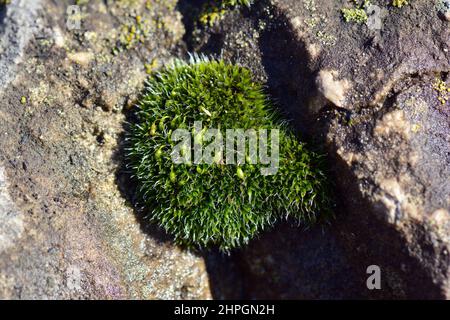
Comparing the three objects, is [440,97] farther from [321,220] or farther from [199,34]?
[199,34]

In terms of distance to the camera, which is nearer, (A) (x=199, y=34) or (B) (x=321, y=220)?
(B) (x=321, y=220)

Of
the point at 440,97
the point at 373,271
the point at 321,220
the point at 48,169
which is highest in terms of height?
the point at 440,97

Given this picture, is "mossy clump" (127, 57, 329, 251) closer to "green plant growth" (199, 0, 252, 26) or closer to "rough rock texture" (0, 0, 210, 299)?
"rough rock texture" (0, 0, 210, 299)

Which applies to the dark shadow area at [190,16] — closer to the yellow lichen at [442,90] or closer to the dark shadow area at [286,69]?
the dark shadow area at [286,69]

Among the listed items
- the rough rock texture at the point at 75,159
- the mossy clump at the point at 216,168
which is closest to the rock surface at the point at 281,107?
the rough rock texture at the point at 75,159
